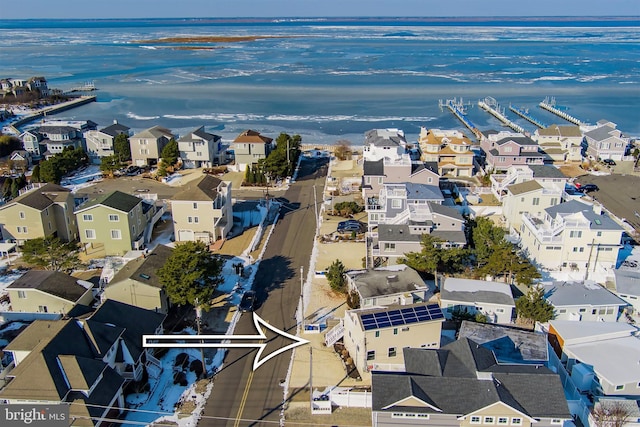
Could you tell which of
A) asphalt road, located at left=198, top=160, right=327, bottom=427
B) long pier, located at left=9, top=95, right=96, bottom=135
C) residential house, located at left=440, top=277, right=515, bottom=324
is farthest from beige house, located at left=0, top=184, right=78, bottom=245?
long pier, located at left=9, top=95, right=96, bottom=135

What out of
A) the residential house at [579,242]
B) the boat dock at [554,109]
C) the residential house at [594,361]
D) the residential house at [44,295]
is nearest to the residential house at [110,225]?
the residential house at [44,295]

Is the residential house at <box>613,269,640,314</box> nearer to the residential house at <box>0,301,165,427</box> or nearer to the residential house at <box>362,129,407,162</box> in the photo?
the residential house at <box>362,129,407,162</box>

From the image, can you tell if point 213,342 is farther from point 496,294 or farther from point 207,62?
point 207,62

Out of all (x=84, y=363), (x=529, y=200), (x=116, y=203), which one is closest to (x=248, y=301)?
(x=84, y=363)

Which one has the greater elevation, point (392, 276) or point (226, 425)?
point (392, 276)

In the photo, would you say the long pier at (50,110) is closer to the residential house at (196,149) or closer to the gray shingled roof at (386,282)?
the residential house at (196,149)

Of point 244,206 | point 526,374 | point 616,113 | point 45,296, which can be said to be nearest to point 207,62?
point 616,113
